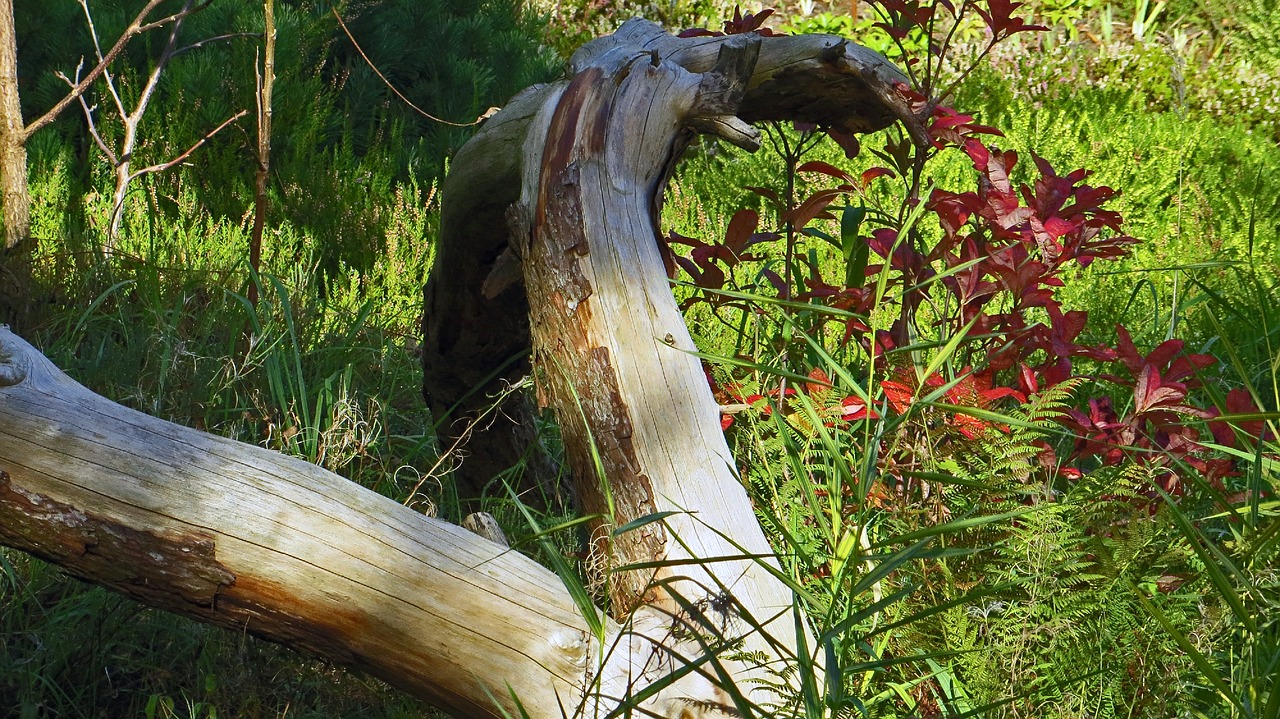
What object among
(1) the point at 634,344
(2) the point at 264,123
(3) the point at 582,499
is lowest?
(3) the point at 582,499

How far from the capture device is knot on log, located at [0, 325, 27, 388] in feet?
5.68

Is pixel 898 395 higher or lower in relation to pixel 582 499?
higher

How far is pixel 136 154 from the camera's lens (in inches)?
191

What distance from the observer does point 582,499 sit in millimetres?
1911

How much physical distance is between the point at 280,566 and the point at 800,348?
1204 mm

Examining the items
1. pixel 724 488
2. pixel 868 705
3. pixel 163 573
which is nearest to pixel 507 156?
pixel 724 488

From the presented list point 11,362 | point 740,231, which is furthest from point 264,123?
point 740,231

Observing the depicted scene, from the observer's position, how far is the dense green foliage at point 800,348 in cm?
162

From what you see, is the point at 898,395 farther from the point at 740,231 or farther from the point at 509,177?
the point at 509,177

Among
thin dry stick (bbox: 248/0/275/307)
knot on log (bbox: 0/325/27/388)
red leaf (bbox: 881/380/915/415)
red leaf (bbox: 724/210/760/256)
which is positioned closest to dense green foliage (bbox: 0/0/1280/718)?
red leaf (bbox: 881/380/915/415)

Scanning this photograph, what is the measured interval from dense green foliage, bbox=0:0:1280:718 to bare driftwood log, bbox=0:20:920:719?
0.60ft

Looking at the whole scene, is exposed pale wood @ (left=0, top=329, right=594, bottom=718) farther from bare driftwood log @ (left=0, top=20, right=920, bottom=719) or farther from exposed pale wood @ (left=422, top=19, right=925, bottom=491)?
exposed pale wood @ (left=422, top=19, right=925, bottom=491)

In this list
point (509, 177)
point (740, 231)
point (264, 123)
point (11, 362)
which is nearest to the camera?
point (11, 362)

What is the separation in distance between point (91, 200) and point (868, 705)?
408cm
